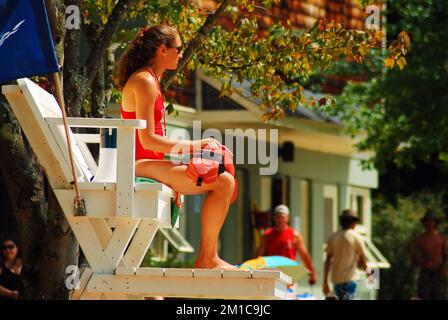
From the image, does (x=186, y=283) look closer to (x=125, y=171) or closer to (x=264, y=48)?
(x=125, y=171)

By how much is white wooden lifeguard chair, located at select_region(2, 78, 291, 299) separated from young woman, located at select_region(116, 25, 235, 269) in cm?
22

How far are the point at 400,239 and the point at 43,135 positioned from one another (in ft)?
66.0

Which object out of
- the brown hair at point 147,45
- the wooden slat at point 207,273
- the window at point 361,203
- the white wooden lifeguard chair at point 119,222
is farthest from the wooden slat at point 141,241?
the window at point 361,203

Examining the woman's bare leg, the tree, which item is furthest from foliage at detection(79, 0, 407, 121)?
the woman's bare leg

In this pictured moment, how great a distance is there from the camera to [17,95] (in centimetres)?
784

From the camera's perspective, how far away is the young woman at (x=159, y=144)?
7.93m

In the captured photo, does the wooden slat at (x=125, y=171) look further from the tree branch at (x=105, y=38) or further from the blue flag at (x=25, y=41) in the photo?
the tree branch at (x=105, y=38)

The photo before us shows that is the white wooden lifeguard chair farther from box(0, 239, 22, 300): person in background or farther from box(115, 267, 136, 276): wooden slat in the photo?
box(0, 239, 22, 300): person in background

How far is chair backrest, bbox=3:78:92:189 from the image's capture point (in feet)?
25.5

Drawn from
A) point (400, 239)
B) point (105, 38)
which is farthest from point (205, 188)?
point (400, 239)

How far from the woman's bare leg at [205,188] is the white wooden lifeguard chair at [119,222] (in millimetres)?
182

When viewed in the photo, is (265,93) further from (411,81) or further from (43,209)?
(411,81)

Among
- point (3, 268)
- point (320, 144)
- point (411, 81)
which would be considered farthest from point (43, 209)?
point (320, 144)

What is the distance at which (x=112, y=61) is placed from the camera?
35.0ft
